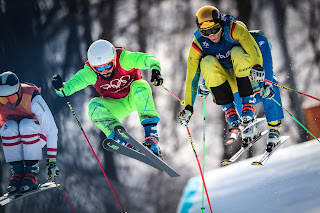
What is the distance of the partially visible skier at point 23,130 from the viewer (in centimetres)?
575

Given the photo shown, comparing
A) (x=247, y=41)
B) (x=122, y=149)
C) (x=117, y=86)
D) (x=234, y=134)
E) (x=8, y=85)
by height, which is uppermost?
(x=247, y=41)

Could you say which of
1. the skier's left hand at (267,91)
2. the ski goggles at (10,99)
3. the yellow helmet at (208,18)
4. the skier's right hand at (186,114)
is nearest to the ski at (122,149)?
the skier's right hand at (186,114)

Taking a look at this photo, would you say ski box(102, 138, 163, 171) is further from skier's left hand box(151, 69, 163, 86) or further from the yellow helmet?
the yellow helmet

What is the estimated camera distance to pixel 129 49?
10195 millimetres

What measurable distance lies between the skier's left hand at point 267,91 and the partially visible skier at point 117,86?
48.6 inches

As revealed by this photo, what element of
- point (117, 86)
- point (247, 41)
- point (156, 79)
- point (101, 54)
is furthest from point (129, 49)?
point (247, 41)

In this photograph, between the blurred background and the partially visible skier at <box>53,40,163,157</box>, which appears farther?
the blurred background

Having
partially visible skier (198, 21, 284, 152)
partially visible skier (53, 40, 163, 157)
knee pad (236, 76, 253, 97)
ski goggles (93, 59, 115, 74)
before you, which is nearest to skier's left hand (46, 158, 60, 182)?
partially visible skier (53, 40, 163, 157)

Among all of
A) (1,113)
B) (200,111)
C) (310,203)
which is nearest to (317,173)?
(310,203)

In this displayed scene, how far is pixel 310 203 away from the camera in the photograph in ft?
13.9

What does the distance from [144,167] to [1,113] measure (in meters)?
6.94

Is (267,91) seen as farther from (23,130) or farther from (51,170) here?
(23,130)

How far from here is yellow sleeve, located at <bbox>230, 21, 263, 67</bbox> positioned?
4.78m

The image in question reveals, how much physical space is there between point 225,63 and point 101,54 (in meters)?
1.46
